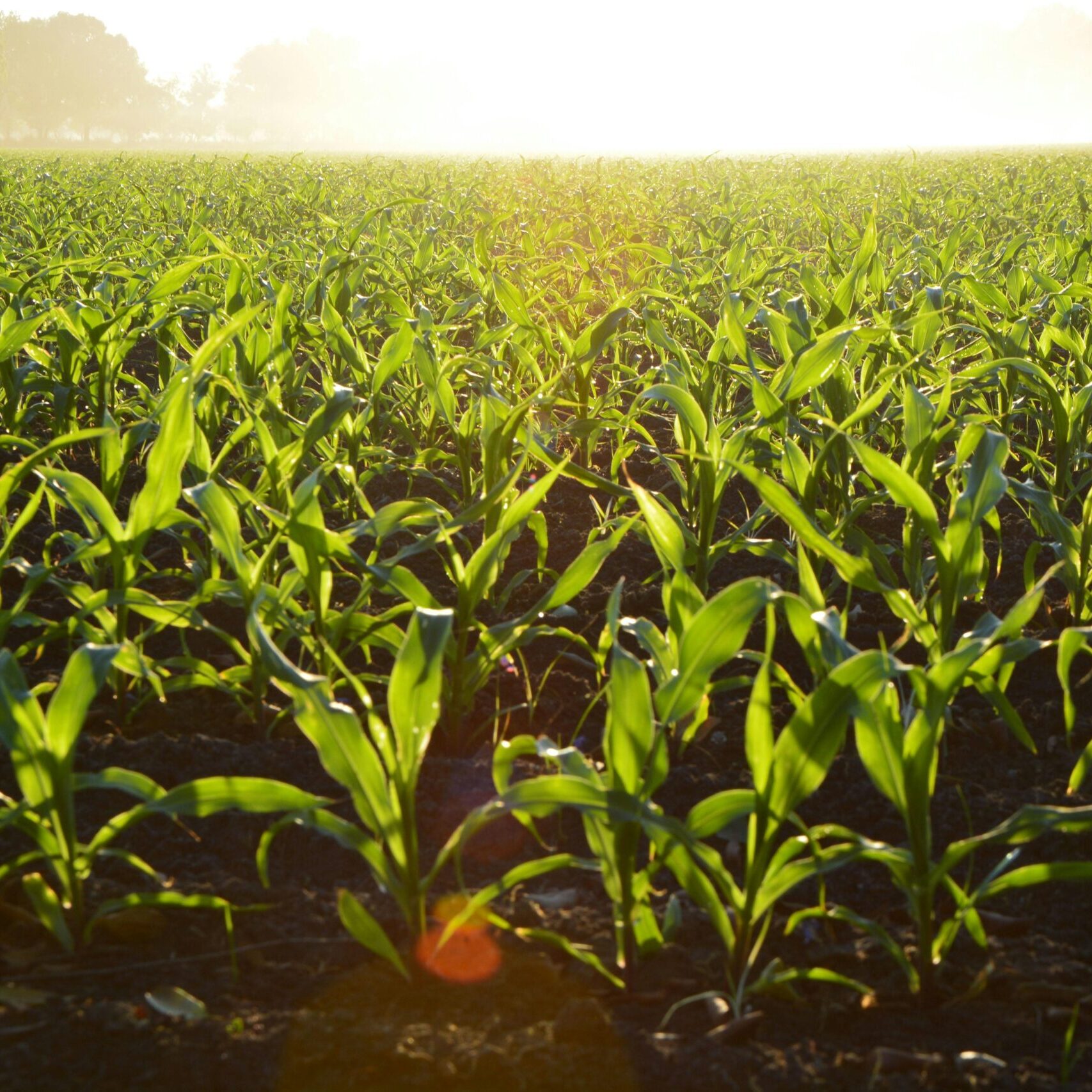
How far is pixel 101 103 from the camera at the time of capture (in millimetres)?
82250

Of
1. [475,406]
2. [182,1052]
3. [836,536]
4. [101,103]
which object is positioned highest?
[101,103]

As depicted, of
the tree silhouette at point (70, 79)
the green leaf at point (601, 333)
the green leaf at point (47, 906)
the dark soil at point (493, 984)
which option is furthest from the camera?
the tree silhouette at point (70, 79)

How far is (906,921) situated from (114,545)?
50.2 inches

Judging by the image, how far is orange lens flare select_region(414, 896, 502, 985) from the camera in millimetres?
1281

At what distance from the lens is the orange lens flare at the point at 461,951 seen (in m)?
1.28

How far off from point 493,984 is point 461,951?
0.20 feet

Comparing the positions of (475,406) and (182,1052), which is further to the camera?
(475,406)

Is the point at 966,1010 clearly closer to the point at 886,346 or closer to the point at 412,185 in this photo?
the point at 886,346

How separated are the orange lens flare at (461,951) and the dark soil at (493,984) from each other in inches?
0.5

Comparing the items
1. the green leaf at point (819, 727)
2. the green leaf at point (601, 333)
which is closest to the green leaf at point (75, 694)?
the green leaf at point (819, 727)

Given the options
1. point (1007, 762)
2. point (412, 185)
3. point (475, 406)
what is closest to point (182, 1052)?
point (1007, 762)

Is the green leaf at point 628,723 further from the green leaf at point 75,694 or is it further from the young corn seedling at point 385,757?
the green leaf at point 75,694

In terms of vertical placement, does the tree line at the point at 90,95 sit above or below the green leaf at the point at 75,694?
above

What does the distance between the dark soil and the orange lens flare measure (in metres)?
0.01
